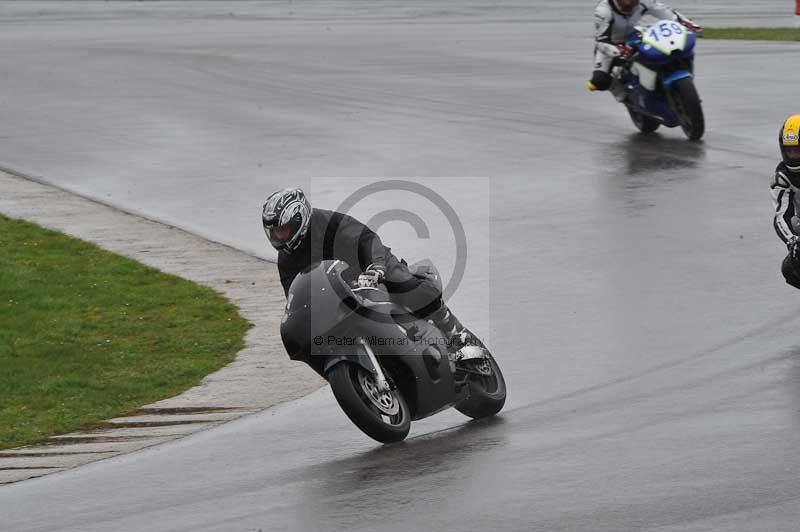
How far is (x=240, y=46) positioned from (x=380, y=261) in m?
24.7

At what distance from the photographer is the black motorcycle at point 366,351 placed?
8.48 metres

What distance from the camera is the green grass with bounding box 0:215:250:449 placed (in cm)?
1047

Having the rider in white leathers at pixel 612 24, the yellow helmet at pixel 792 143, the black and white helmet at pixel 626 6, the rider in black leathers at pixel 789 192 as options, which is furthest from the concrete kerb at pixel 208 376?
the black and white helmet at pixel 626 6

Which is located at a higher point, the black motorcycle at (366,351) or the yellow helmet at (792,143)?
the yellow helmet at (792,143)

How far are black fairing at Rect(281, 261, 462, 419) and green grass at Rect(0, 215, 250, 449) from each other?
2.14 metres

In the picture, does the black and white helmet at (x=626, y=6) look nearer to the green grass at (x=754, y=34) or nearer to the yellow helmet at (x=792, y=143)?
the yellow helmet at (x=792, y=143)

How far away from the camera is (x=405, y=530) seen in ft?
23.3

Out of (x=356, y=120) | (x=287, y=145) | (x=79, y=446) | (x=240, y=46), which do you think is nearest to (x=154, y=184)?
(x=287, y=145)

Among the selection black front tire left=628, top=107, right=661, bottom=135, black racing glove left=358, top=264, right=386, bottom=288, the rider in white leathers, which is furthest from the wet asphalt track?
black racing glove left=358, top=264, right=386, bottom=288

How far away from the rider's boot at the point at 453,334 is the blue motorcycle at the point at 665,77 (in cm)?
1009

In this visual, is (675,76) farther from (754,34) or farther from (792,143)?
(754,34)

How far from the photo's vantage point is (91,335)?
12188mm

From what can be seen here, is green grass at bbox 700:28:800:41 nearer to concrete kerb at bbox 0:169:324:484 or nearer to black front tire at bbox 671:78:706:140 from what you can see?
black front tire at bbox 671:78:706:140

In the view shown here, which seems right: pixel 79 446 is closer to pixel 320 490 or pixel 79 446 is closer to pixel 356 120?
pixel 320 490
